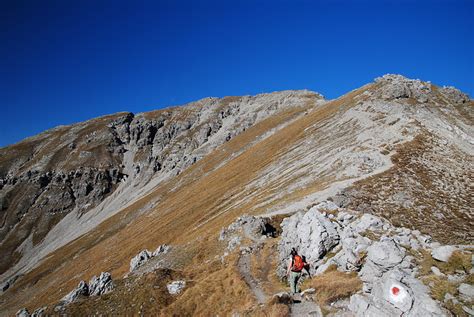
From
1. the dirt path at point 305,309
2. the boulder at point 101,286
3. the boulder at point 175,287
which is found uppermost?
the boulder at point 101,286

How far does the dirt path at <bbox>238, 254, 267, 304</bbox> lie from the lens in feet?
83.1

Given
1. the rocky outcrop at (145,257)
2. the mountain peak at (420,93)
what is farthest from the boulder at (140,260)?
the mountain peak at (420,93)

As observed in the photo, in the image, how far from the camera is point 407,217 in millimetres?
38562

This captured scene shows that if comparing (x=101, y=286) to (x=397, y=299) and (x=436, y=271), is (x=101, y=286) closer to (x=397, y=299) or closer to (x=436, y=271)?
(x=397, y=299)

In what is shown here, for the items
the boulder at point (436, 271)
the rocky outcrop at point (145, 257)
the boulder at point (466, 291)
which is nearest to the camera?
the boulder at point (466, 291)

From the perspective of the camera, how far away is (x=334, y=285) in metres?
21.6

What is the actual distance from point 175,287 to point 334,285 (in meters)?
14.3

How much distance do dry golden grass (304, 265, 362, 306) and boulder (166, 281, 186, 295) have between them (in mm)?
11176

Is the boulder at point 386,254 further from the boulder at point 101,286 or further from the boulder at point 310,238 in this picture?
the boulder at point 101,286

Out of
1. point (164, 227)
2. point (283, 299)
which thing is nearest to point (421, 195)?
point (283, 299)

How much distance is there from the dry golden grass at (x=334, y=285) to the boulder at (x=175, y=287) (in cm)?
1118

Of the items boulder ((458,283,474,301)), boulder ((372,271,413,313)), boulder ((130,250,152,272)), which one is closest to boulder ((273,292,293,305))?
boulder ((372,271,413,313))

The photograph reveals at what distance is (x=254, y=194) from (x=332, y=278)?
166 ft

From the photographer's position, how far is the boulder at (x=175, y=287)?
96.6 ft
